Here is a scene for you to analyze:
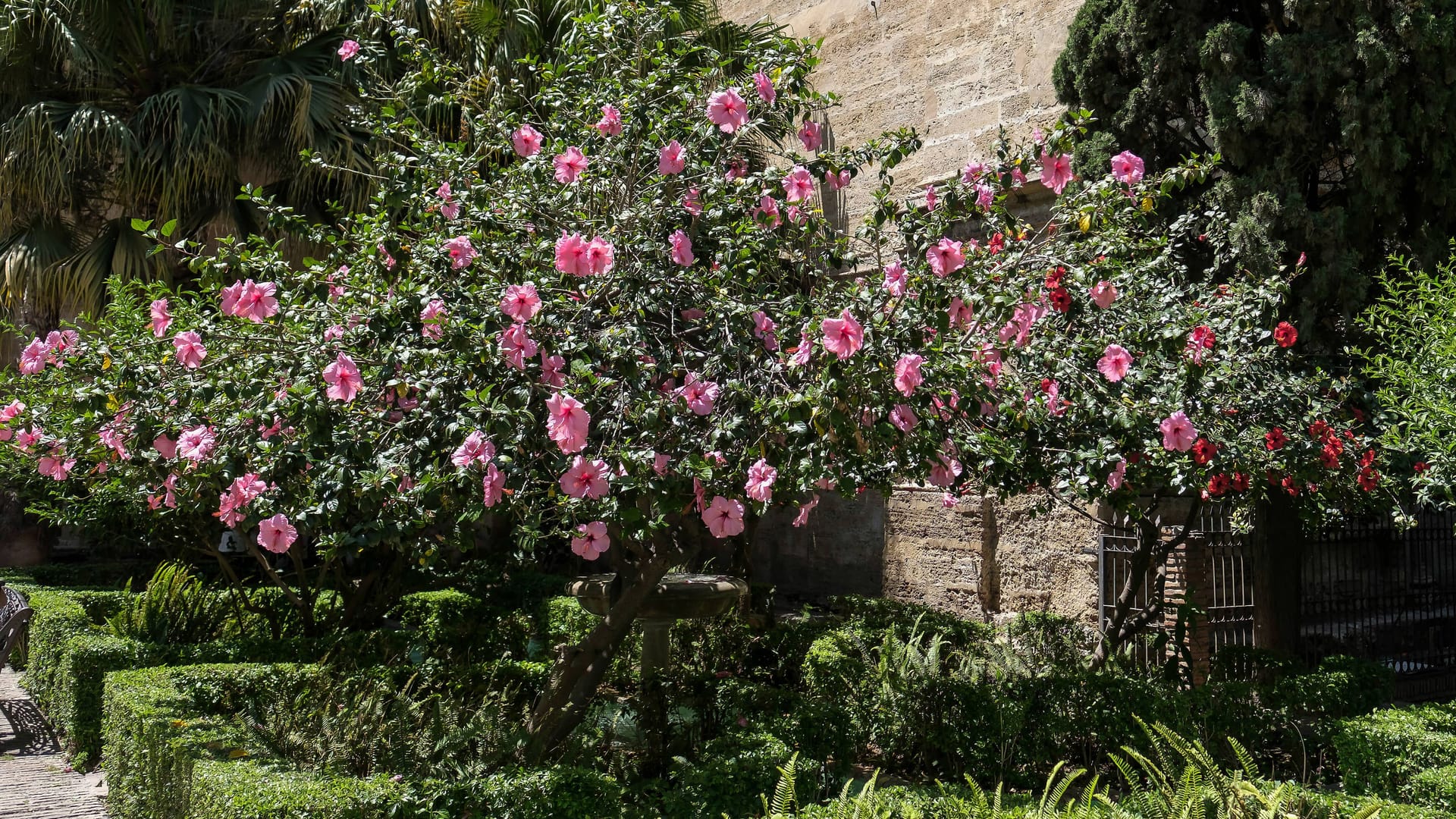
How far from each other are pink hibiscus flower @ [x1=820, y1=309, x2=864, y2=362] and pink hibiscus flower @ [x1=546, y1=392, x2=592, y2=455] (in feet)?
2.78

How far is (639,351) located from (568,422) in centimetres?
61

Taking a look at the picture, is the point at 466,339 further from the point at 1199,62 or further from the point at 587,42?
the point at 1199,62

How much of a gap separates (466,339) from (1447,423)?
437cm

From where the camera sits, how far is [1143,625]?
769cm

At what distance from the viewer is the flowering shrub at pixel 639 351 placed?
396cm

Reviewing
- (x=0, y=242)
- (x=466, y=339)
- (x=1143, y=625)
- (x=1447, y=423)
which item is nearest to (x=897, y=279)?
(x=466, y=339)

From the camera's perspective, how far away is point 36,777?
685 cm

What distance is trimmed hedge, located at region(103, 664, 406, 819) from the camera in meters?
4.12

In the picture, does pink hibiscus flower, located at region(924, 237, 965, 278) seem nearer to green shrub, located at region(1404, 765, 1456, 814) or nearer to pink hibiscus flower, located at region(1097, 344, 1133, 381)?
pink hibiscus flower, located at region(1097, 344, 1133, 381)

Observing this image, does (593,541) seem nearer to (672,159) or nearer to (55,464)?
(672,159)

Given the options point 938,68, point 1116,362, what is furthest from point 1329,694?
point 938,68

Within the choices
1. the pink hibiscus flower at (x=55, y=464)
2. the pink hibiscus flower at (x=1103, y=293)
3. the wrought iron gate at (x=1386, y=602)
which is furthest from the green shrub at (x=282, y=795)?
the wrought iron gate at (x=1386, y=602)

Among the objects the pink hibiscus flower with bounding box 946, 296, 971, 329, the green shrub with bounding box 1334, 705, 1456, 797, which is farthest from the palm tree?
the green shrub with bounding box 1334, 705, 1456, 797

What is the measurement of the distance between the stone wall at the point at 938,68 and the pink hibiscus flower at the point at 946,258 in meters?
6.66
